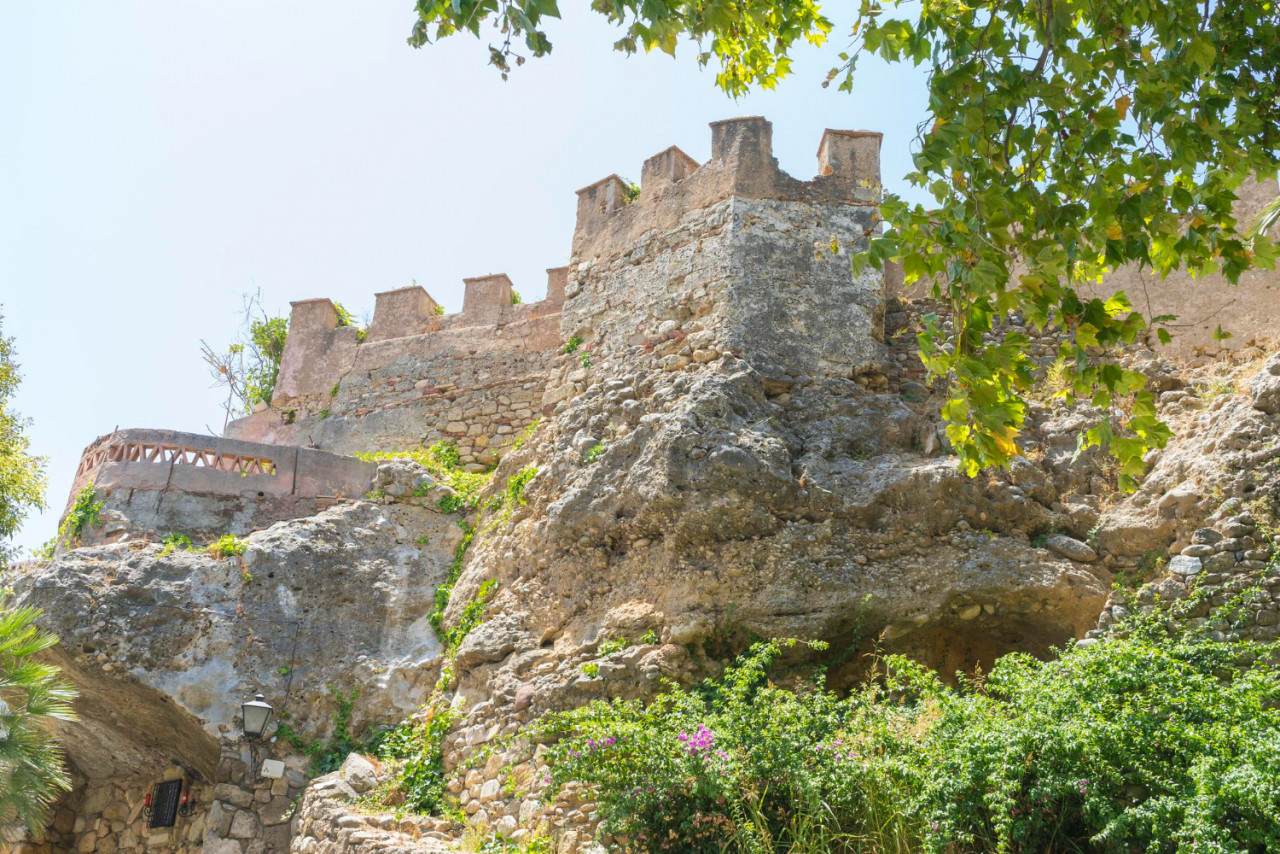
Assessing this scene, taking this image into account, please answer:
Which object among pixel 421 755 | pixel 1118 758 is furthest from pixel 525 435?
pixel 1118 758

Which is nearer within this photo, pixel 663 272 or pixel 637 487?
pixel 637 487

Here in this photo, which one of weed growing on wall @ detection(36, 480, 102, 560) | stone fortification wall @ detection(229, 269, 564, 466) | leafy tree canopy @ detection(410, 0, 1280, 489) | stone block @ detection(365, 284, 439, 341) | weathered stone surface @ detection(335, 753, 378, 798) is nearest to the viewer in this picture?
leafy tree canopy @ detection(410, 0, 1280, 489)

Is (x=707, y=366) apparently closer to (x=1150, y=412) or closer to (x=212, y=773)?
(x=1150, y=412)

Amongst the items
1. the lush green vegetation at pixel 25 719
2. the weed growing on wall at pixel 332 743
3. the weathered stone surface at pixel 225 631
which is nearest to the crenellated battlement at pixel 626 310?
the weathered stone surface at pixel 225 631

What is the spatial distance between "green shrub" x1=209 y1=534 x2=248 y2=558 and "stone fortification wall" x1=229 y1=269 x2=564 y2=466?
3.00m

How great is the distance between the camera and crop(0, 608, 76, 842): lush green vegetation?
8.12 metres

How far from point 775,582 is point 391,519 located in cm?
430

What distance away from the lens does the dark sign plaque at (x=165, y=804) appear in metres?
9.70

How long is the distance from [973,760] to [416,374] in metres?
9.17

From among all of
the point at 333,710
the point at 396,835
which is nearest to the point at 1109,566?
the point at 396,835

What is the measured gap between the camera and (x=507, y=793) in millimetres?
7789

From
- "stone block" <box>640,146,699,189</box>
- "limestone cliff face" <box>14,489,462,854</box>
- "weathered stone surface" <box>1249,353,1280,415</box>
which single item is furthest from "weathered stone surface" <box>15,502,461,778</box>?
"weathered stone surface" <box>1249,353,1280,415</box>

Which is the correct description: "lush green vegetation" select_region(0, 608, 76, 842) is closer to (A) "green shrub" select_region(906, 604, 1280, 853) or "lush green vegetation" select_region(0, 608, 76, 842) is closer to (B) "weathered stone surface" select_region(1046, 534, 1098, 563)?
(A) "green shrub" select_region(906, 604, 1280, 853)

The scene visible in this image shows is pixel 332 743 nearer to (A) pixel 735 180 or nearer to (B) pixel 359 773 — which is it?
(B) pixel 359 773
